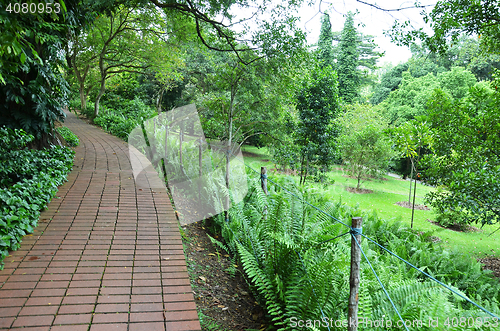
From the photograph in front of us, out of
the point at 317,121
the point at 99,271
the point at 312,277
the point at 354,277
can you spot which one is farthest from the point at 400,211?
the point at 99,271

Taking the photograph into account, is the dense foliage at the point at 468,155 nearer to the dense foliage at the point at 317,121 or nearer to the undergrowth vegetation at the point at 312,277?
the undergrowth vegetation at the point at 312,277

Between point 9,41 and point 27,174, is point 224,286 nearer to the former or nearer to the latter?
point 9,41

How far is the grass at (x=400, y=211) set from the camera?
9.12 m

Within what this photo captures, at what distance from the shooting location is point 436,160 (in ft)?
22.6

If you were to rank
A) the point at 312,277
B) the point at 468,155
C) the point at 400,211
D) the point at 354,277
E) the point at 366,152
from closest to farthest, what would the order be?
the point at 354,277
the point at 312,277
the point at 468,155
the point at 400,211
the point at 366,152

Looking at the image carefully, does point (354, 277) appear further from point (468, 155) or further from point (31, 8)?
point (468, 155)

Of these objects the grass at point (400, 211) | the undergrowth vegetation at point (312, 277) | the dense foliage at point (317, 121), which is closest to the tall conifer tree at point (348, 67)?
the grass at point (400, 211)

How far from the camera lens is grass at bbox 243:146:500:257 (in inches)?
359

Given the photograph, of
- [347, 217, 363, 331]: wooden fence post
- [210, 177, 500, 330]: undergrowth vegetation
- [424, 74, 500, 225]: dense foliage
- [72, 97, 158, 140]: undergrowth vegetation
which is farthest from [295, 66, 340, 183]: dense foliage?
[347, 217, 363, 331]: wooden fence post

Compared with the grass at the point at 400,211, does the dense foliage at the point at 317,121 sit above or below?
above

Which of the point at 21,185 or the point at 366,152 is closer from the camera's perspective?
the point at 21,185

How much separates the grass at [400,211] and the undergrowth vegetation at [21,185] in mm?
6005

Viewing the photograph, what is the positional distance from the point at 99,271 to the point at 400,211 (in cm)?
1409

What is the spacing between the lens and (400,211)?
14211 mm
